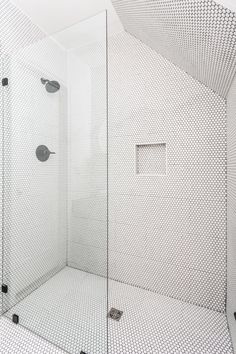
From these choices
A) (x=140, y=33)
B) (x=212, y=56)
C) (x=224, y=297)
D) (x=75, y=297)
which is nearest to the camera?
(x=212, y=56)

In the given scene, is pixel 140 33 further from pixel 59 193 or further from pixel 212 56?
pixel 59 193

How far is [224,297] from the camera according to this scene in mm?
1445

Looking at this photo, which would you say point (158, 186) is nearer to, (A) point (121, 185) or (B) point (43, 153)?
(A) point (121, 185)

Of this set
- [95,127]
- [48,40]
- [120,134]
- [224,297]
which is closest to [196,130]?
[120,134]

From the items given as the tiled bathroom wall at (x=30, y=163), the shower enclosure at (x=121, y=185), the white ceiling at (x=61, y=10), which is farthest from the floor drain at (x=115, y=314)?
the white ceiling at (x=61, y=10)

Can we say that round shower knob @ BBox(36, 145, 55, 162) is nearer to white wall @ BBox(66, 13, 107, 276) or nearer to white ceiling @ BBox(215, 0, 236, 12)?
white wall @ BBox(66, 13, 107, 276)

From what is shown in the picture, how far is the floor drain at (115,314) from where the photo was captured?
1.39 metres

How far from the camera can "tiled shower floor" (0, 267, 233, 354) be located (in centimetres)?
116

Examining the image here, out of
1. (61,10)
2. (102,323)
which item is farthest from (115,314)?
(61,10)

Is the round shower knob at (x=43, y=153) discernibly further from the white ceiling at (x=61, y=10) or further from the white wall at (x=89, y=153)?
the white ceiling at (x=61, y=10)

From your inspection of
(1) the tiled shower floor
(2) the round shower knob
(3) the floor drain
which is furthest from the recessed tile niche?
(3) the floor drain

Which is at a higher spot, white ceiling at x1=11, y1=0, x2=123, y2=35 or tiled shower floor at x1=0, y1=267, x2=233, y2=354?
white ceiling at x1=11, y1=0, x2=123, y2=35

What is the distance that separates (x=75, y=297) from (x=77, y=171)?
3.01 ft

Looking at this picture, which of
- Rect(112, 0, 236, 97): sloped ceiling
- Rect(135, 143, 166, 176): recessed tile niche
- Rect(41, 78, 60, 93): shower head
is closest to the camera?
Rect(112, 0, 236, 97): sloped ceiling
